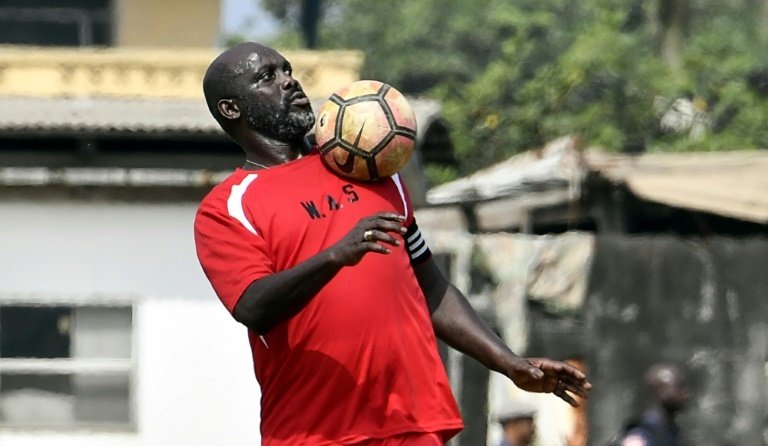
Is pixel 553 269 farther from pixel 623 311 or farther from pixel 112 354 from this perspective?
pixel 112 354

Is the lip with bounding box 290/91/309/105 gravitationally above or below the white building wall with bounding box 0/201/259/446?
above

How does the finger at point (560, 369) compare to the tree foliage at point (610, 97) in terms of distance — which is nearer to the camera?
the finger at point (560, 369)

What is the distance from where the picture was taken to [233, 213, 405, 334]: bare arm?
14.6 feet

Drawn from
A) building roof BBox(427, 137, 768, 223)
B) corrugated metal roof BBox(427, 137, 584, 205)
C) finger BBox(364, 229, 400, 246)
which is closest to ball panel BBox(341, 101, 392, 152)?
finger BBox(364, 229, 400, 246)

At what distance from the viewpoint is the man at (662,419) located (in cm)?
983

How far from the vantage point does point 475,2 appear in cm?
4578

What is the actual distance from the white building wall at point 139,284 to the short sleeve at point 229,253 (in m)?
8.47

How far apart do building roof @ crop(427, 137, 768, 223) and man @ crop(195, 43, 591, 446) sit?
387 inches

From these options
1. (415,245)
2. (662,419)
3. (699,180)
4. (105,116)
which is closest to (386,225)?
(415,245)

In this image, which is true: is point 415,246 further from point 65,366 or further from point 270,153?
point 65,366

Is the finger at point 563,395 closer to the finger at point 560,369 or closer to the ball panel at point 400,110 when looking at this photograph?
the finger at point 560,369

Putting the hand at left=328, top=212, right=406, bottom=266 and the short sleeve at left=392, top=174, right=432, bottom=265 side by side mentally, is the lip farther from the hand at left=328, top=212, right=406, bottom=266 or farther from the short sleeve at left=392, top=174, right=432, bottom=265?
the hand at left=328, top=212, right=406, bottom=266

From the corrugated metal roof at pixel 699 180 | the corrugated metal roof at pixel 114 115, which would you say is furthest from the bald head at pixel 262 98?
the corrugated metal roof at pixel 699 180

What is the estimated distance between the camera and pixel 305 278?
4605mm
